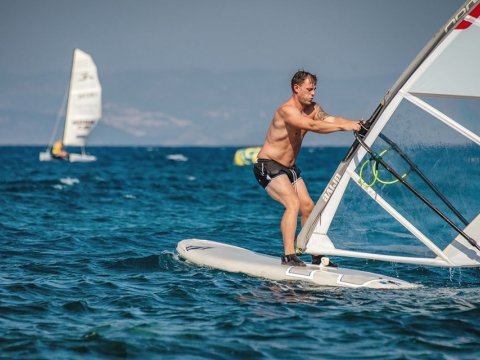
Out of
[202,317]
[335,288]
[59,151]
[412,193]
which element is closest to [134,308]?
[202,317]

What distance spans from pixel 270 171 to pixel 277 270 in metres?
1.10

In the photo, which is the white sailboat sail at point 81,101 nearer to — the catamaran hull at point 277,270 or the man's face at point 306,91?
the catamaran hull at point 277,270

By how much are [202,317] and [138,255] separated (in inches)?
160

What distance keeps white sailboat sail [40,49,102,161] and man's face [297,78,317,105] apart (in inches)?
1957

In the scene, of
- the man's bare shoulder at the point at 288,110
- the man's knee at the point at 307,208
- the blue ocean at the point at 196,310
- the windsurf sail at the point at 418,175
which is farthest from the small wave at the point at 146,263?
the man's bare shoulder at the point at 288,110

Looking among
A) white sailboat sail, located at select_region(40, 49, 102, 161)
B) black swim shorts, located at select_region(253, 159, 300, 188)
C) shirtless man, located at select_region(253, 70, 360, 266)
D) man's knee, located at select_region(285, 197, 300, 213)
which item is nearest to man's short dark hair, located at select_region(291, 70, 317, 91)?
shirtless man, located at select_region(253, 70, 360, 266)

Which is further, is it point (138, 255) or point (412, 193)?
point (138, 255)

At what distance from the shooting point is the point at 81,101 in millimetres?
57625

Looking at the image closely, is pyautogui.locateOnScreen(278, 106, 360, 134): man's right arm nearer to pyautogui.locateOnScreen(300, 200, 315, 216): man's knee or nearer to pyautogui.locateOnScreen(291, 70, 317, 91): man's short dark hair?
pyautogui.locateOnScreen(291, 70, 317, 91): man's short dark hair

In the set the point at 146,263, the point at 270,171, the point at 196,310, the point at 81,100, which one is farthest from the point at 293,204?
the point at 81,100

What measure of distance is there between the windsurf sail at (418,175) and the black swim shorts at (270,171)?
19.5 inches

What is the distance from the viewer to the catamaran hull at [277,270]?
8367 millimetres

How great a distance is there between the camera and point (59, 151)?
56.1m

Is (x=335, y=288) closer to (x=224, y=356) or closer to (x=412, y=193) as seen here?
(x=412, y=193)
